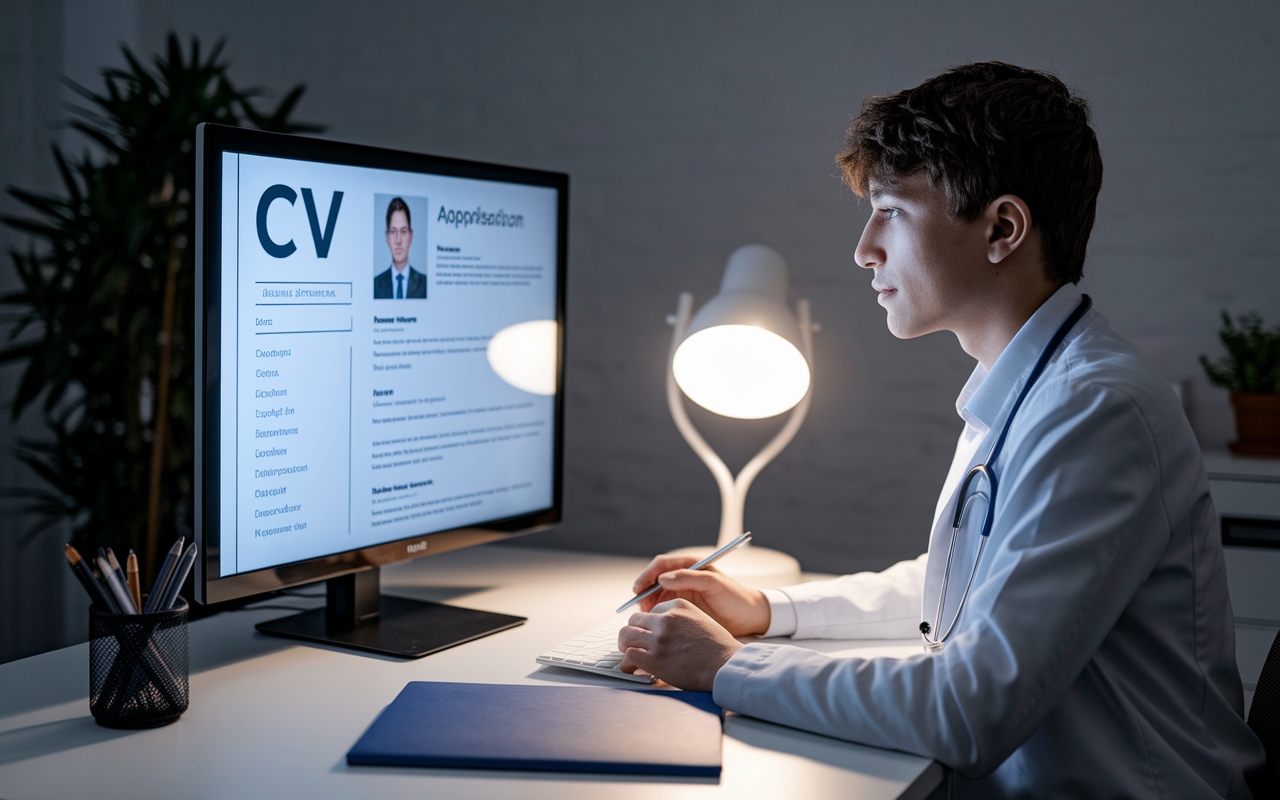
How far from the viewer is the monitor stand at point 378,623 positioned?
118cm

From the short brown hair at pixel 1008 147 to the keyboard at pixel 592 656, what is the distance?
2.07 feet

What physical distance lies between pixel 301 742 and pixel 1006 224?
0.91 m

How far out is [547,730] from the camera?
90 cm

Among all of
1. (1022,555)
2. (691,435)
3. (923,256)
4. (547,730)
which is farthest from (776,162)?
(547,730)

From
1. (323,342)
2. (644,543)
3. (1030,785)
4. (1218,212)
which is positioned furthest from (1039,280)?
(644,543)

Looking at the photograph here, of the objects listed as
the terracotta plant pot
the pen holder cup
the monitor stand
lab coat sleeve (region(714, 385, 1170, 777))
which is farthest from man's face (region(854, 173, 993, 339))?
the terracotta plant pot

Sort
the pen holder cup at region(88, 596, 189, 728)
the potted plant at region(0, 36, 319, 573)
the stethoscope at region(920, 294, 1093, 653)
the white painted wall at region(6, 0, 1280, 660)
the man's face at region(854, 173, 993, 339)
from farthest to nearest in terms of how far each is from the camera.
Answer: the potted plant at region(0, 36, 319, 573) < the white painted wall at region(6, 0, 1280, 660) < the man's face at region(854, 173, 993, 339) < the stethoscope at region(920, 294, 1093, 653) < the pen holder cup at region(88, 596, 189, 728)

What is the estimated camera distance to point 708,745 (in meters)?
0.88

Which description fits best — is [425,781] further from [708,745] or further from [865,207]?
[865,207]

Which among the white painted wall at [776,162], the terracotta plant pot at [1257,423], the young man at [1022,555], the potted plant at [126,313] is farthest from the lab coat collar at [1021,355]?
the potted plant at [126,313]

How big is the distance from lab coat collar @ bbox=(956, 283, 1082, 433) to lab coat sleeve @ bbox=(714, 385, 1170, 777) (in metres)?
0.15

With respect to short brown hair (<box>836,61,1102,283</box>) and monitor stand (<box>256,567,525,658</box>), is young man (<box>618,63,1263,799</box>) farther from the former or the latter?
monitor stand (<box>256,567,525,658</box>)

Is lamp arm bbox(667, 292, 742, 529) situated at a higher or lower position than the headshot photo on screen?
lower

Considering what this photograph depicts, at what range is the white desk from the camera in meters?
0.81
